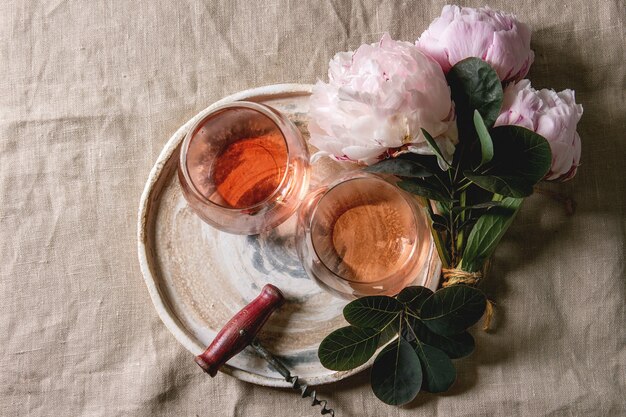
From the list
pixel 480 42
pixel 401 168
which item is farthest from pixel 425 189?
pixel 480 42

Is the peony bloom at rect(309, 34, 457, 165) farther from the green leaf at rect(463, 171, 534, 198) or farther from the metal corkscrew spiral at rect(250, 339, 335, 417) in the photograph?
the metal corkscrew spiral at rect(250, 339, 335, 417)

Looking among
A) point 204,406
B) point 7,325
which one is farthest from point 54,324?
point 204,406

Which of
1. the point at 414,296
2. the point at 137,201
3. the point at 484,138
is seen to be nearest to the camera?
the point at 484,138

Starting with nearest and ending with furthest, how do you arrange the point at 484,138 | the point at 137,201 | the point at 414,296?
1. the point at 484,138
2. the point at 414,296
3. the point at 137,201

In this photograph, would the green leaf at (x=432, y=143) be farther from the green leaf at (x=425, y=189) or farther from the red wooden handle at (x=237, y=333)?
the red wooden handle at (x=237, y=333)

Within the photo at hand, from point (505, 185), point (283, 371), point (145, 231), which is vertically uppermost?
point (505, 185)

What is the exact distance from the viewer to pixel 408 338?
60cm

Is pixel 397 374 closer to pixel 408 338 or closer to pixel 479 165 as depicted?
pixel 408 338

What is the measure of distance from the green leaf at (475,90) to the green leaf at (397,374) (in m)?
0.22

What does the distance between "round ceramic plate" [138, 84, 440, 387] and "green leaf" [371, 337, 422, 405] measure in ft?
0.13

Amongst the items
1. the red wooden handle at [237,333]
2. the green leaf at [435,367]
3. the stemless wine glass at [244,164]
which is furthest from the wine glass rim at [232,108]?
the green leaf at [435,367]

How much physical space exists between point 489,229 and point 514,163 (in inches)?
4.0

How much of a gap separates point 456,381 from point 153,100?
45 centimetres

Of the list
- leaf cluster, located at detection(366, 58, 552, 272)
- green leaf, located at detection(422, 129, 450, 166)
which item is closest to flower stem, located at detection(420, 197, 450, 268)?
leaf cluster, located at detection(366, 58, 552, 272)
